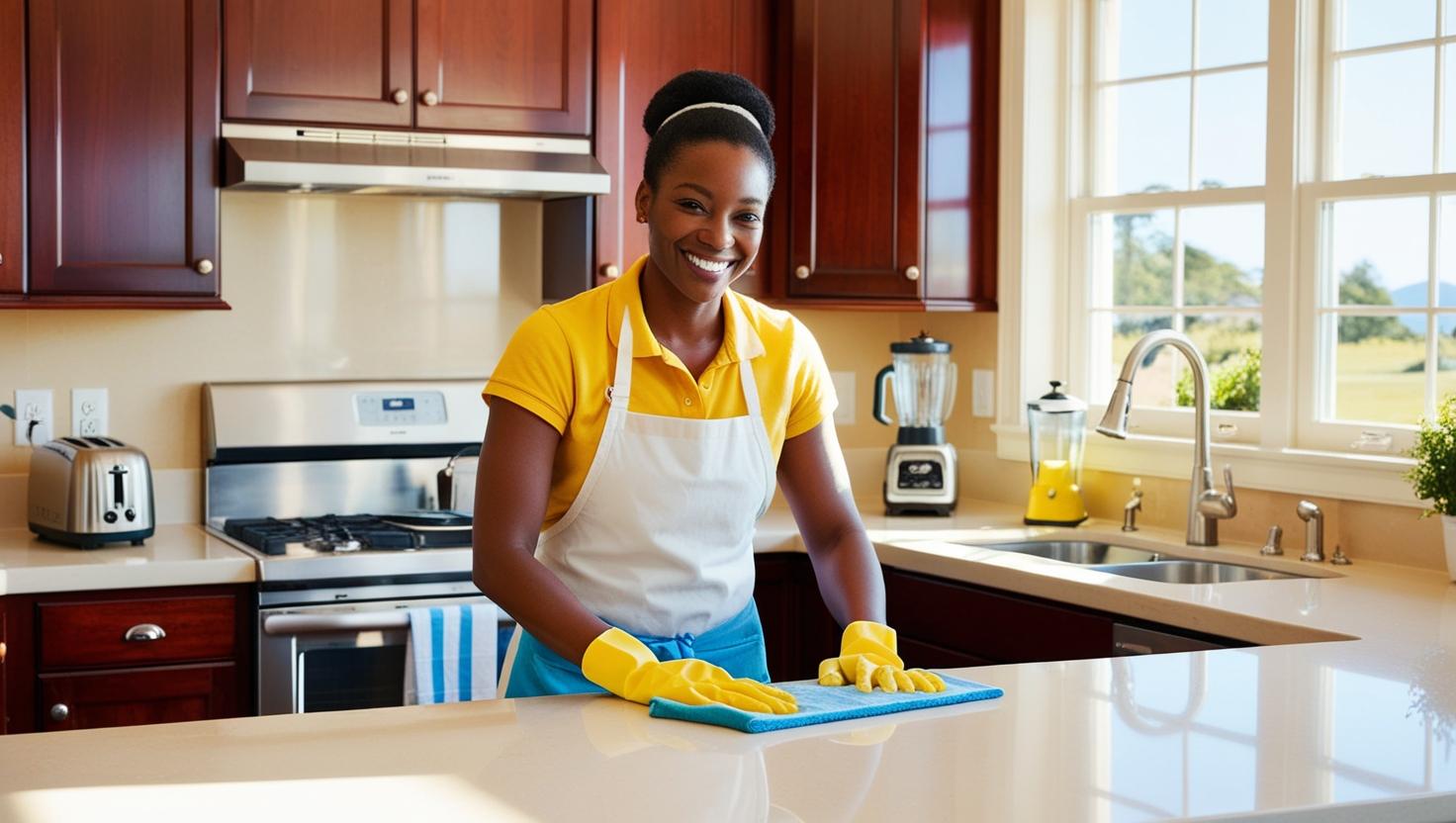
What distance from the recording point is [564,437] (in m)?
2.06

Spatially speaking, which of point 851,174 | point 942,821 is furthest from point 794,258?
point 942,821

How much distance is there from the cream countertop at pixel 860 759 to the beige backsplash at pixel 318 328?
5.36 feet

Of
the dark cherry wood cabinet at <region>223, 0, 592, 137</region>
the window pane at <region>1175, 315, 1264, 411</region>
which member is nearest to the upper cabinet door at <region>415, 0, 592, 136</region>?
the dark cherry wood cabinet at <region>223, 0, 592, 137</region>

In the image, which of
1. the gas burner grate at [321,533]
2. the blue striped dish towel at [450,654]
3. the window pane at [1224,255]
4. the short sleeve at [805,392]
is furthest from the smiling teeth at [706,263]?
the window pane at [1224,255]

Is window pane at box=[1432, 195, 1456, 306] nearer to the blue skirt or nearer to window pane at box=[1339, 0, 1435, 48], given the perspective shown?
window pane at box=[1339, 0, 1435, 48]

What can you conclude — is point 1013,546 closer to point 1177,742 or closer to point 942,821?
point 1177,742

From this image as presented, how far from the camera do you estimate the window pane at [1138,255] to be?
383cm

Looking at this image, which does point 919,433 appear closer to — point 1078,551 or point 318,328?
point 1078,551

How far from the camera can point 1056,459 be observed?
12.5 feet

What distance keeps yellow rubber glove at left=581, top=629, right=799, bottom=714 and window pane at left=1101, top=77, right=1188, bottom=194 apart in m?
2.38

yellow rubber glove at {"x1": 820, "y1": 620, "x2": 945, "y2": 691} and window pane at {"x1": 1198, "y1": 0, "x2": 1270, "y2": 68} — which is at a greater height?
window pane at {"x1": 1198, "y1": 0, "x2": 1270, "y2": 68}

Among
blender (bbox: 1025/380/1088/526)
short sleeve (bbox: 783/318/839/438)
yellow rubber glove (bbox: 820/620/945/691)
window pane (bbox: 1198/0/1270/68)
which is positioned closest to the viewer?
yellow rubber glove (bbox: 820/620/945/691)

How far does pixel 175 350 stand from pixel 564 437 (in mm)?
1998

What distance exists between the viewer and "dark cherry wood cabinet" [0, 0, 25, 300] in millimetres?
3232
